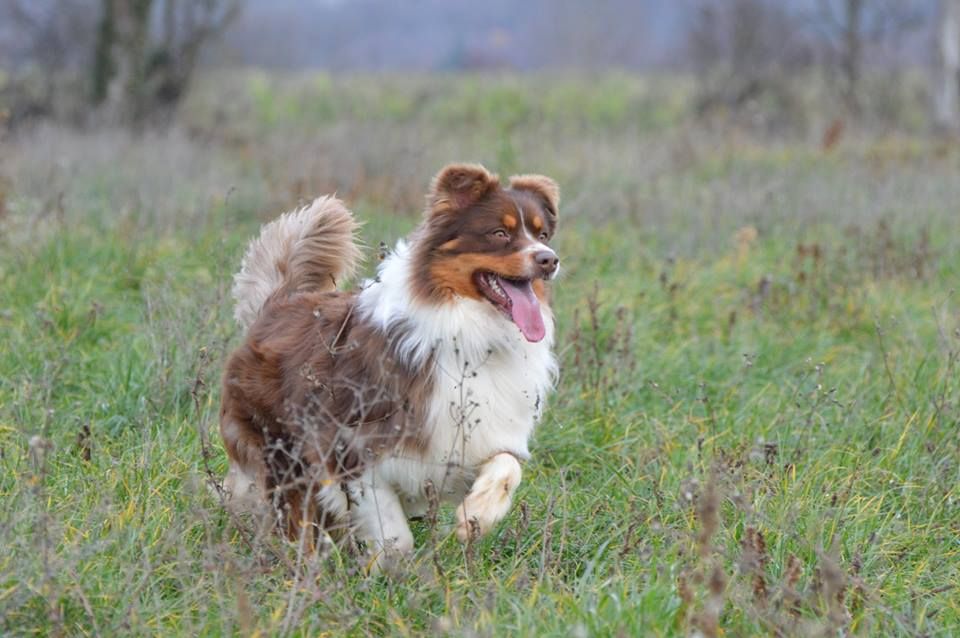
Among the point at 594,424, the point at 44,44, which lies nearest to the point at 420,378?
the point at 594,424

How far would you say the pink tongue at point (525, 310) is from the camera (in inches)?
167

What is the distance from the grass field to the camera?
12.0 ft

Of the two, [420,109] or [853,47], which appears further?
[420,109]

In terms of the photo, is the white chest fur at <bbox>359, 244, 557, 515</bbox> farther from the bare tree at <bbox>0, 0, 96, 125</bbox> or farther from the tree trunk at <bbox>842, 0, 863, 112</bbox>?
the tree trunk at <bbox>842, 0, 863, 112</bbox>

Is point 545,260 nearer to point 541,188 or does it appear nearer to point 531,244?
point 531,244

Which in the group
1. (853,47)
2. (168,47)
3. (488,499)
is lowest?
(853,47)

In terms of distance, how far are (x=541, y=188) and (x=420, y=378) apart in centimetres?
101

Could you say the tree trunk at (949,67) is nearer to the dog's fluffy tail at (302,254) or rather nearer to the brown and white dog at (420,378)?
the dog's fluffy tail at (302,254)

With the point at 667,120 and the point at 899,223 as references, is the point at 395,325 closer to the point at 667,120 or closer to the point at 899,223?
the point at 899,223

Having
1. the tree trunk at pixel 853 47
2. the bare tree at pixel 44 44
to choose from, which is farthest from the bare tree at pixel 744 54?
the bare tree at pixel 44 44

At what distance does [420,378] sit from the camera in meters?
4.21

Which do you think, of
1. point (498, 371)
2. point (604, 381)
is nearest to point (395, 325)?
point (498, 371)

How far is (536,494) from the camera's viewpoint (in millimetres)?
4848

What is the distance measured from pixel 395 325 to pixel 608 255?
4.84 metres
